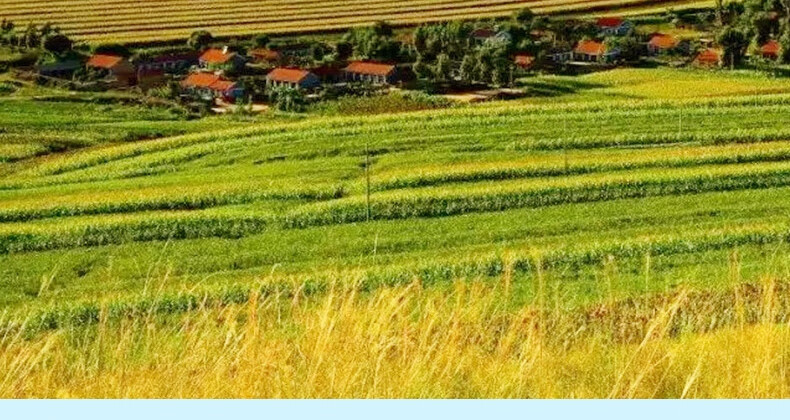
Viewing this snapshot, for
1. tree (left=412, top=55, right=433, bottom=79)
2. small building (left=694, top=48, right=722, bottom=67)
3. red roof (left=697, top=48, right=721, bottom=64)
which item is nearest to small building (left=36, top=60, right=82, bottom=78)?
tree (left=412, top=55, right=433, bottom=79)

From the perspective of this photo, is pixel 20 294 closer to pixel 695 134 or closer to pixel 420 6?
pixel 695 134

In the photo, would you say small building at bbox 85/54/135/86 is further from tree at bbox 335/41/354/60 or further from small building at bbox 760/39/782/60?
small building at bbox 760/39/782/60

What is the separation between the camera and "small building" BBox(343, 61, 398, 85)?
21.6 m

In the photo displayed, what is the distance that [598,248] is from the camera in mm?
11164

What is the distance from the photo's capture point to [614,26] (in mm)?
26516

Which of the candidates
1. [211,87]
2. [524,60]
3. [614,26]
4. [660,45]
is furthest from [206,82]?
[614,26]

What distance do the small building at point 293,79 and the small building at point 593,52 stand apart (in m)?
6.80

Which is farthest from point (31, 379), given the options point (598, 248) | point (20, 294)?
point (598, 248)

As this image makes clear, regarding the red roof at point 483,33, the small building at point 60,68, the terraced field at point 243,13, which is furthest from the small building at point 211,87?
the red roof at point 483,33

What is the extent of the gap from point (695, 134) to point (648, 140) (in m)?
0.84

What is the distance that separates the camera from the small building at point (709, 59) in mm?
23606

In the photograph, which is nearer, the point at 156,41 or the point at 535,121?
the point at 535,121

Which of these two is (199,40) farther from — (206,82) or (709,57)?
(709,57)

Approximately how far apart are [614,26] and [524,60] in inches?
169
